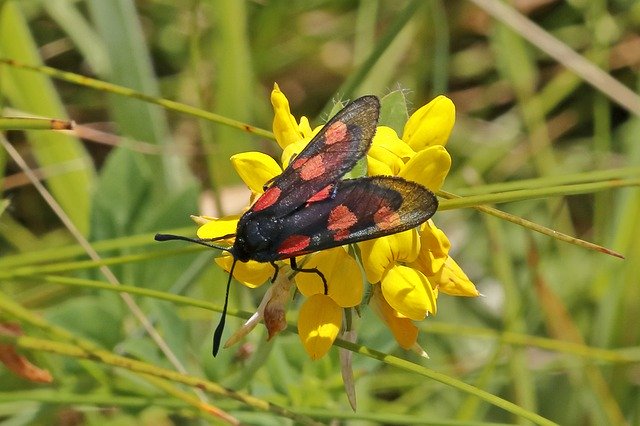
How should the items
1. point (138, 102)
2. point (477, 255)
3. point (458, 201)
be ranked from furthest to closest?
point (477, 255)
point (138, 102)
point (458, 201)

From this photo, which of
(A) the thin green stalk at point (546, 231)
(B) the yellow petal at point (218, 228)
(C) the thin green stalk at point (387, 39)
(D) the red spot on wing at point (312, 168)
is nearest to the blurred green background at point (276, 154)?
(C) the thin green stalk at point (387, 39)

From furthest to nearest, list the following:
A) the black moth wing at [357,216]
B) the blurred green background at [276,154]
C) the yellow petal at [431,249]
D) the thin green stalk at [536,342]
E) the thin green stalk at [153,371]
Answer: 1. the thin green stalk at [536,342]
2. the blurred green background at [276,154]
3. the thin green stalk at [153,371]
4. the yellow petal at [431,249]
5. the black moth wing at [357,216]

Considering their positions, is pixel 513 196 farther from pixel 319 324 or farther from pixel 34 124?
pixel 34 124

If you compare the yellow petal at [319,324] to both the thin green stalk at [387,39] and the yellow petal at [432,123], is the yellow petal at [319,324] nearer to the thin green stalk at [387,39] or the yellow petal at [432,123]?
the yellow petal at [432,123]

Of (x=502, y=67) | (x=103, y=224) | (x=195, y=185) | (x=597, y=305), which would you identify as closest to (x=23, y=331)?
(x=103, y=224)

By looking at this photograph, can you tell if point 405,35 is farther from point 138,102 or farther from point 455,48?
point 138,102

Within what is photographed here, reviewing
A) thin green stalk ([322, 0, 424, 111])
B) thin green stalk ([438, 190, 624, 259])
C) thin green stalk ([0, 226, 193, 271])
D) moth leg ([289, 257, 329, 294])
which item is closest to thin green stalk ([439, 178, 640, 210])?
thin green stalk ([438, 190, 624, 259])
